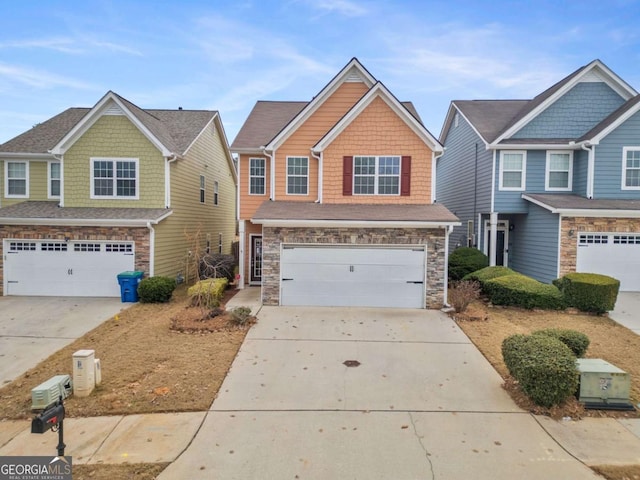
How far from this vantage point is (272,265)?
11984 mm

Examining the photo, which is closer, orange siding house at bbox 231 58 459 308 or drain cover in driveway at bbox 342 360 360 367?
drain cover in driveway at bbox 342 360 360 367

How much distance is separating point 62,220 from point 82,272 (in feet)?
6.78

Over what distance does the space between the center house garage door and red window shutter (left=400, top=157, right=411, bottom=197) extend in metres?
2.76

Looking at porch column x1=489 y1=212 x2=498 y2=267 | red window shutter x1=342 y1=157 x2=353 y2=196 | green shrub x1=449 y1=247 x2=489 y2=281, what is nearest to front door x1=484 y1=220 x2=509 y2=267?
porch column x1=489 y1=212 x2=498 y2=267

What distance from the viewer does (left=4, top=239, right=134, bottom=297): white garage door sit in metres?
13.3

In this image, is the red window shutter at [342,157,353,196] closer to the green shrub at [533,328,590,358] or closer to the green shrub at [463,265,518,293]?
the green shrub at [463,265,518,293]

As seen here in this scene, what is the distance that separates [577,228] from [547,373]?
10561mm

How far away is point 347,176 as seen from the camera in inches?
537

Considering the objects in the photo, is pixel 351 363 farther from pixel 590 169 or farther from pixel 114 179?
pixel 590 169

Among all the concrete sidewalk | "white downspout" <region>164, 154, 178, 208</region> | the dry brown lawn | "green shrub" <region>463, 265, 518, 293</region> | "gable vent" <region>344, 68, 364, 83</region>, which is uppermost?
"gable vent" <region>344, 68, 364, 83</region>

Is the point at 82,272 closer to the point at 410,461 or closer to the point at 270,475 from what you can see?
the point at 270,475

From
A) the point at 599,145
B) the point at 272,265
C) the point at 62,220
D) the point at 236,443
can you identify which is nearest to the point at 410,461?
the point at 236,443

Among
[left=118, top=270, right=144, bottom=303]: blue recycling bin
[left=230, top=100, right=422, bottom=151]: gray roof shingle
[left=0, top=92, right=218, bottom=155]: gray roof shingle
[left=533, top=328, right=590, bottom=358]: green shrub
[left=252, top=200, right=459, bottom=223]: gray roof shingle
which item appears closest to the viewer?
[left=533, top=328, right=590, bottom=358]: green shrub

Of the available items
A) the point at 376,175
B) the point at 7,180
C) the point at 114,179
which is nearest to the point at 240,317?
the point at 376,175
